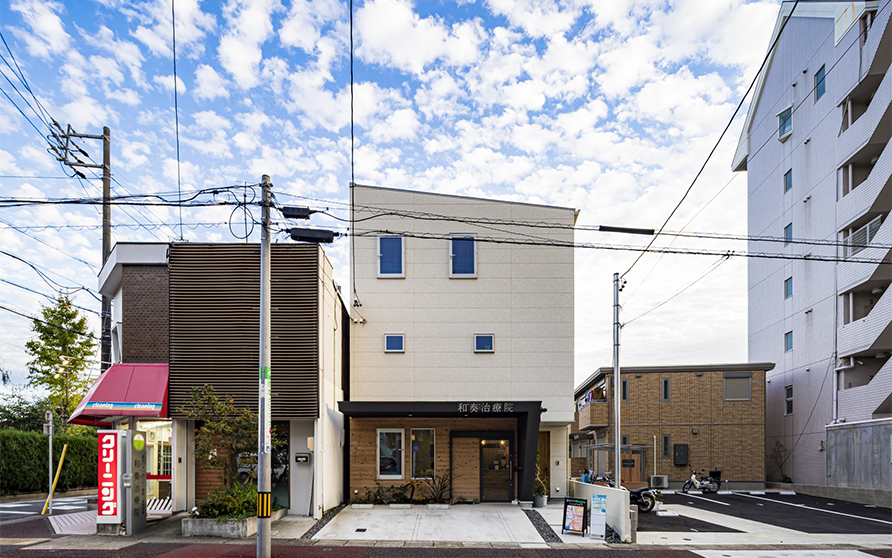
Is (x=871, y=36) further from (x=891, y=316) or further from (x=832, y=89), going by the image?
(x=891, y=316)

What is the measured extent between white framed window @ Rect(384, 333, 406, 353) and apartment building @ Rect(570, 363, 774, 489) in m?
14.1

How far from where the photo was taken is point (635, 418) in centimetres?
3247

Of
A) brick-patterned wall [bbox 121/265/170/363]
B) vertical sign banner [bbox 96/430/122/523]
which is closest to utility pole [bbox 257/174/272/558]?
vertical sign banner [bbox 96/430/122/523]

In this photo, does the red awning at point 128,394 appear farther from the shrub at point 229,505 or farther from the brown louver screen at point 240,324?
the shrub at point 229,505

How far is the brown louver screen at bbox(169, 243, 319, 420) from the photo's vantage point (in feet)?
52.4

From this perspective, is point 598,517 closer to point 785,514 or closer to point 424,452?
point 424,452

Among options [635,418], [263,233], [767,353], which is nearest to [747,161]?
[767,353]

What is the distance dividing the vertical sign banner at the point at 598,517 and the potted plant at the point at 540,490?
4.76 m

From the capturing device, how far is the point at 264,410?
11922 mm

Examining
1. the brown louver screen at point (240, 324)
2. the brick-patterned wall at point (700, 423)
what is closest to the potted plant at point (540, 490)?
the brown louver screen at point (240, 324)

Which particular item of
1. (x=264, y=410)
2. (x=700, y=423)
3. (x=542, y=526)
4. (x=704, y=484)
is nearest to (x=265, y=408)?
(x=264, y=410)

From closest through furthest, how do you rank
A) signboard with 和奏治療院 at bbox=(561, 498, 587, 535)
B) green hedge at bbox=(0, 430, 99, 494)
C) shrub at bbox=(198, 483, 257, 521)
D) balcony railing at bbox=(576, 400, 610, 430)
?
1. shrub at bbox=(198, 483, 257, 521)
2. signboard with 和奏治療院 at bbox=(561, 498, 587, 535)
3. green hedge at bbox=(0, 430, 99, 494)
4. balcony railing at bbox=(576, 400, 610, 430)

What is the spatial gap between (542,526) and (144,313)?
1291 cm

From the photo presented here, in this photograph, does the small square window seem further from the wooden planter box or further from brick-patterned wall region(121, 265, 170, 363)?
the wooden planter box
